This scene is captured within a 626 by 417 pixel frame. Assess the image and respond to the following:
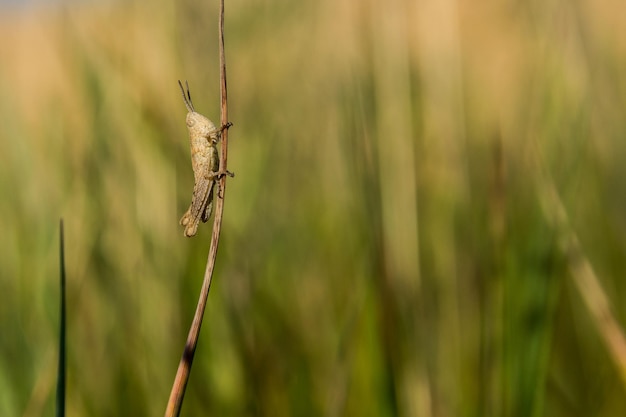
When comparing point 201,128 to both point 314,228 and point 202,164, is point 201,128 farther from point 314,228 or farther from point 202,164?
point 314,228

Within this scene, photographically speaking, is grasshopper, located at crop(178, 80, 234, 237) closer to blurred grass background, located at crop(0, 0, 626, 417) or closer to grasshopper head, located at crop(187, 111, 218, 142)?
grasshopper head, located at crop(187, 111, 218, 142)

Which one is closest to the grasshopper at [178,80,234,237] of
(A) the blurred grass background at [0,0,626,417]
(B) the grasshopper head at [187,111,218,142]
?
(B) the grasshopper head at [187,111,218,142]

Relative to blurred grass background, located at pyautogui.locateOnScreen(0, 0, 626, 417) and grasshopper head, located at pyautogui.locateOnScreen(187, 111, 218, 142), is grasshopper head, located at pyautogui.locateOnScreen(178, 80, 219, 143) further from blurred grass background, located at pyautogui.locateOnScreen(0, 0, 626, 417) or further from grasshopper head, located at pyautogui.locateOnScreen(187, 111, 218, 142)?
blurred grass background, located at pyautogui.locateOnScreen(0, 0, 626, 417)

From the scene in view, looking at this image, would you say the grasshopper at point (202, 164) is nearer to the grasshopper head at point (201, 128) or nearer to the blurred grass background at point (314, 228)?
the grasshopper head at point (201, 128)

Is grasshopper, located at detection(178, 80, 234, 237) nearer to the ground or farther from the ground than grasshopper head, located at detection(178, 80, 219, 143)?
nearer to the ground

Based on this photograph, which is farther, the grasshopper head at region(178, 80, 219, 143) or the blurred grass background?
the blurred grass background

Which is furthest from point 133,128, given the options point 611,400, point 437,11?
point 611,400

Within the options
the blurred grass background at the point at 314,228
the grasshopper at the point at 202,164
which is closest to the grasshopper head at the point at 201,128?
the grasshopper at the point at 202,164
